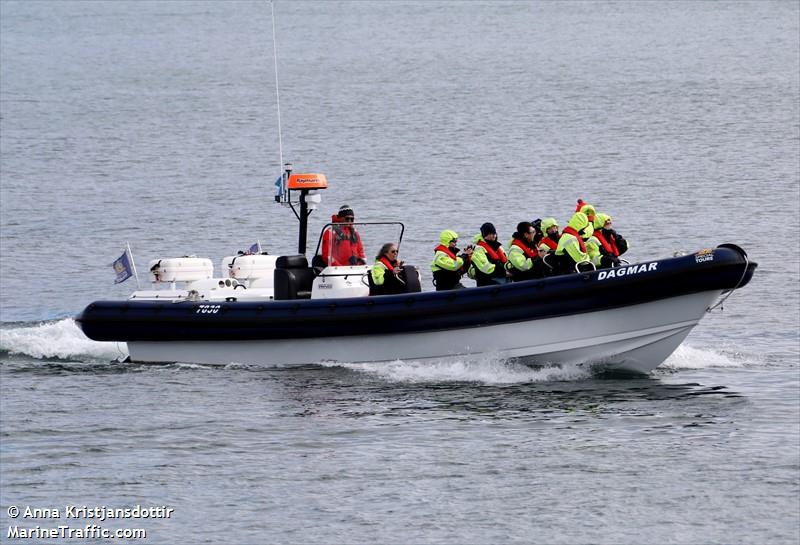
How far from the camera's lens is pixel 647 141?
42.8 m

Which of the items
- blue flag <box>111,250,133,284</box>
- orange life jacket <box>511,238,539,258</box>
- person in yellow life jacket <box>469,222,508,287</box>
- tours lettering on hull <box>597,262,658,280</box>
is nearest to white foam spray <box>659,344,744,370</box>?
tours lettering on hull <box>597,262,658,280</box>

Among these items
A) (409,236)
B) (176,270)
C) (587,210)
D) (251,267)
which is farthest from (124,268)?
(409,236)

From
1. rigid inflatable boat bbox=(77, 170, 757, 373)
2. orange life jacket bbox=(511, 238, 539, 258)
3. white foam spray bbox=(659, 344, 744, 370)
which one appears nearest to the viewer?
rigid inflatable boat bbox=(77, 170, 757, 373)

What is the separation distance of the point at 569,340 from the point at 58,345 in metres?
7.63

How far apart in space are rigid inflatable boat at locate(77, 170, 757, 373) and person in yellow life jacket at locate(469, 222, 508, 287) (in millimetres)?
620

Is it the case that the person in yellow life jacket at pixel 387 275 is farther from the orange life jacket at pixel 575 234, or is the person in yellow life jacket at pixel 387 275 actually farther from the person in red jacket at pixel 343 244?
the orange life jacket at pixel 575 234

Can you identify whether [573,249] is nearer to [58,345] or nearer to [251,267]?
[251,267]

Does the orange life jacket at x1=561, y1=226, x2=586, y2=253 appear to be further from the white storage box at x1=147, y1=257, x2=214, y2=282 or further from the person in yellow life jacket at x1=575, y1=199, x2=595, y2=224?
the white storage box at x1=147, y1=257, x2=214, y2=282

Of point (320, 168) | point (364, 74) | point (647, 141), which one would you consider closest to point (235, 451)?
point (320, 168)

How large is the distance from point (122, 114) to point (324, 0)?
47.8m

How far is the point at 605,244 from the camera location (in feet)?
55.3

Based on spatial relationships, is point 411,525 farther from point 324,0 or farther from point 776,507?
point 324,0

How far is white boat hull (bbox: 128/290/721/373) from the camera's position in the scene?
52.1 feet

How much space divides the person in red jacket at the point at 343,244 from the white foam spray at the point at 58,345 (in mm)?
3463
